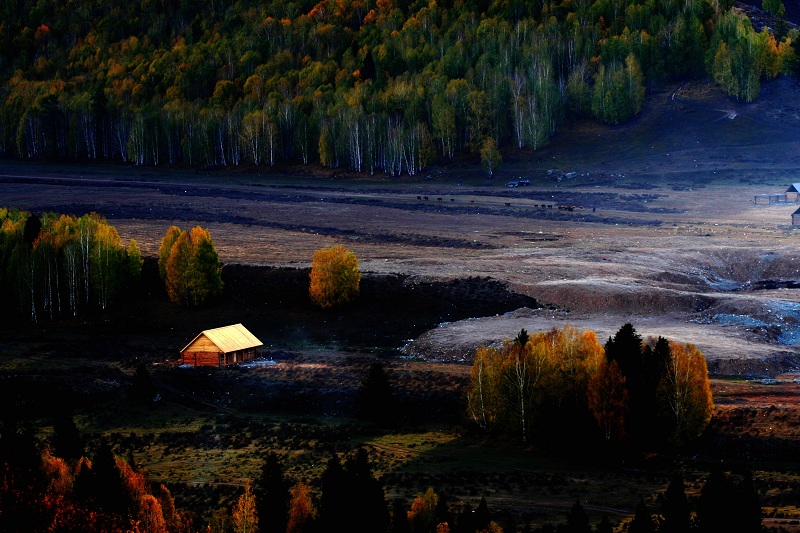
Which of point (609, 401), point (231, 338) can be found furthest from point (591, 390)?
point (231, 338)

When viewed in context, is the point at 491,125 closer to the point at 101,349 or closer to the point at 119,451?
the point at 101,349

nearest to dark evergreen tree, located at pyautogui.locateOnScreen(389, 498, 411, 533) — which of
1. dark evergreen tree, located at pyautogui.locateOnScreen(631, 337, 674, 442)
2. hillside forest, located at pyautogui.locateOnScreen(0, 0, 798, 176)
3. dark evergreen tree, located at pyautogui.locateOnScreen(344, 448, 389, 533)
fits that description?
dark evergreen tree, located at pyautogui.locateOnScreen(344, 448, 389, 533)

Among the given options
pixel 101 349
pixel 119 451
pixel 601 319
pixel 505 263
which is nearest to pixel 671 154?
pixel 505 263

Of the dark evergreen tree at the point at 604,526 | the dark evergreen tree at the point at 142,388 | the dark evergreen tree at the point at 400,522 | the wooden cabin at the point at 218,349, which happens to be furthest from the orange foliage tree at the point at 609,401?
the wooden cabin at the point at 218,349

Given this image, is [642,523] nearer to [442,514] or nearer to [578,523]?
[578,523]

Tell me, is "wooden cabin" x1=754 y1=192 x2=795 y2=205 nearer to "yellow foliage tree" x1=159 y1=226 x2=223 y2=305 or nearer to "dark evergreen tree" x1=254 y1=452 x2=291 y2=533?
"yellow foliage tree" x1=159 y1=226 x2=223 y2=305

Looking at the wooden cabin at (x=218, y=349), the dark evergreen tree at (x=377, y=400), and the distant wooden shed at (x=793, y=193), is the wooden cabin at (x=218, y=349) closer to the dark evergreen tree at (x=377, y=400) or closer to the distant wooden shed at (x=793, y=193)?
the dark evergreen tree at (x=377, y=400)
